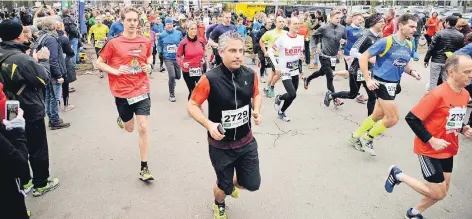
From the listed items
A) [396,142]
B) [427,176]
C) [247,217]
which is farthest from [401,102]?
[247,217]

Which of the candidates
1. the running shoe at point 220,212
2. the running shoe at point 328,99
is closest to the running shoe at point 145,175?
the running shoe at point 220,212

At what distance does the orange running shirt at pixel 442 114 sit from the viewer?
10.2 ft

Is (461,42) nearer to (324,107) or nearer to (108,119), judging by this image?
(324,107)

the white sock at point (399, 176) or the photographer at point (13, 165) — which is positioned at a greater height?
the photographer at point (13, 165)

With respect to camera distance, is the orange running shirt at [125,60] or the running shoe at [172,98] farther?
the running shoe at [172,98]

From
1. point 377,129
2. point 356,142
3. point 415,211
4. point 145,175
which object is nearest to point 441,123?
point 415,211

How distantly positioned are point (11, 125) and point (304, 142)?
4.13 m

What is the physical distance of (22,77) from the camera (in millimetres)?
3604

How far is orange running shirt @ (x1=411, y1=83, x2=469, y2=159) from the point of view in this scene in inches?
123

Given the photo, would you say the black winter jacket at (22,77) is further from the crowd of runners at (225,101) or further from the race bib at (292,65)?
the race bib at (292,65)

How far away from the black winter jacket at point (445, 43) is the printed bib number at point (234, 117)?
227 inches

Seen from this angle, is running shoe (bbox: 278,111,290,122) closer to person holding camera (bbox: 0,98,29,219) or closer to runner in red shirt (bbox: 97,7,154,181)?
runner in red shirt (bbox: 97,7,154,181)

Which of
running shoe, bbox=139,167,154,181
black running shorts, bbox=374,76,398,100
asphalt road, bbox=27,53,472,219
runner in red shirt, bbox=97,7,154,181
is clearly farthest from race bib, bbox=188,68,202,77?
black running shorts, bbox=374,76,398,100

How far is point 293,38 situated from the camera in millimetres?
6559
